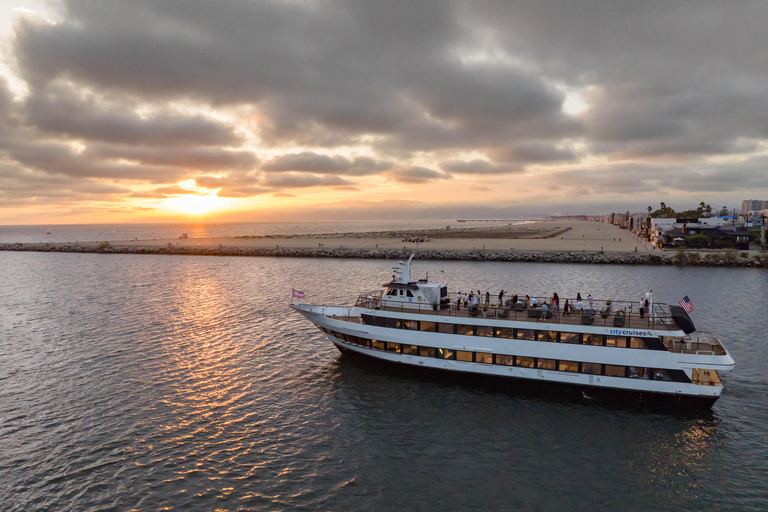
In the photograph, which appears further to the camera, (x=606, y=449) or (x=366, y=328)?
(x=366, y=328)

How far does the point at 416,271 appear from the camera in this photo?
7419 centimetres

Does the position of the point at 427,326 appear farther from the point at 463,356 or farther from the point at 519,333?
the point at 519,333

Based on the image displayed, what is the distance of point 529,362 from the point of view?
2439cm

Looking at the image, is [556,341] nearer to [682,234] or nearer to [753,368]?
[753,368]

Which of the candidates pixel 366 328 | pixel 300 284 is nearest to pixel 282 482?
pixel 366 328

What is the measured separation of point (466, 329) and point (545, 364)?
17.0ft

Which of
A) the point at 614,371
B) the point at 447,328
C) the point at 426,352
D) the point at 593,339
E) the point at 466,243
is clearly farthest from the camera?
the point at 466,243

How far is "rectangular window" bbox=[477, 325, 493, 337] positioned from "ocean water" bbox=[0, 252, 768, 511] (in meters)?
3.54

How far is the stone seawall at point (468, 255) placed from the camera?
80000 millimetres

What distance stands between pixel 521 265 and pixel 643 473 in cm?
6867

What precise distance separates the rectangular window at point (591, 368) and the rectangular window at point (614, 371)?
43cm

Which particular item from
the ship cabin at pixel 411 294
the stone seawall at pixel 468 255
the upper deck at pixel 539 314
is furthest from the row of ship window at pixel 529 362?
the stone seawall at pixel 468 255

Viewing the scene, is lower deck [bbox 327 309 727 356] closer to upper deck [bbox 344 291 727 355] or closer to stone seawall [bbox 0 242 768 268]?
upper deck [bbox 344 291 727 355]

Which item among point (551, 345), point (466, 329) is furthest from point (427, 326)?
point (551, 345)
